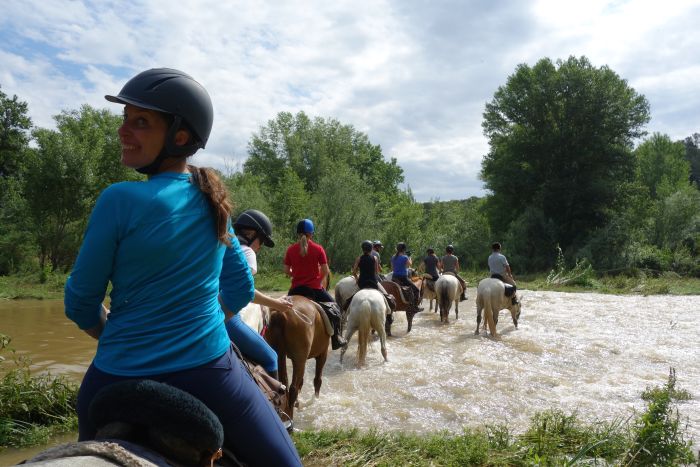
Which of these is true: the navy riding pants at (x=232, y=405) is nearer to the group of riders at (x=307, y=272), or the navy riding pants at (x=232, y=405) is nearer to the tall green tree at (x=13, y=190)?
the group of riders at (x=307, y=272)

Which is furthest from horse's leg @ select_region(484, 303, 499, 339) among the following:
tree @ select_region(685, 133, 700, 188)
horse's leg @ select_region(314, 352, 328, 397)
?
tree @ select_region(685, 133, 700, 188)

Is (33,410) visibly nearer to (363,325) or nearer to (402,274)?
(363,325)

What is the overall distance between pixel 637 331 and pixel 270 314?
39.7ft

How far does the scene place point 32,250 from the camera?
90.2ft

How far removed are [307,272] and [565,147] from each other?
37004 millimetres

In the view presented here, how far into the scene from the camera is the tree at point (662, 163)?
2469 inches

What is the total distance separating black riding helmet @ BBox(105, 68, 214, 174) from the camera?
1895 millimetres

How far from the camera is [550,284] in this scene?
2745 centimetres

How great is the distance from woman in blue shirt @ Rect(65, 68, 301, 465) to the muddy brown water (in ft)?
15.8

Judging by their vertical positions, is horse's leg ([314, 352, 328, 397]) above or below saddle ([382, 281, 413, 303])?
below

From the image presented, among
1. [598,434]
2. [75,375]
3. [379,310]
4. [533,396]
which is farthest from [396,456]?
[75,375]

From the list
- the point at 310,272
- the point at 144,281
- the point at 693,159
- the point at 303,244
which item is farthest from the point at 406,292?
the point at 693,159

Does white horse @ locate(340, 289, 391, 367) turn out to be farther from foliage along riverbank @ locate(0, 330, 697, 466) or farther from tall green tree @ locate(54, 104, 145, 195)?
tall green tree @ locate(54, 104, 145, 195)

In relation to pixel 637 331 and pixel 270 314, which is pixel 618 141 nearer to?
pixel 637 331
